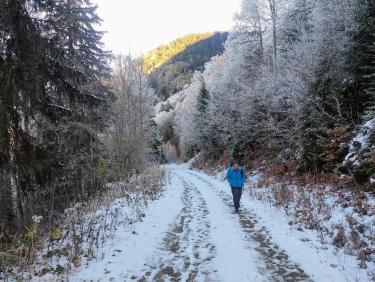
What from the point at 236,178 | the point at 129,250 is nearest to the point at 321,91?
the point at 236,178

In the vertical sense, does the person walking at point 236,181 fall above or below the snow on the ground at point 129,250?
above

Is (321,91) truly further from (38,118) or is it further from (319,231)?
(38,118)

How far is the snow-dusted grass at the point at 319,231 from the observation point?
19.2ft

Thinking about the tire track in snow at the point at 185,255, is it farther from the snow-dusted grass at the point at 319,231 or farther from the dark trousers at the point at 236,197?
the snow-dusted grass at the point at 319,231

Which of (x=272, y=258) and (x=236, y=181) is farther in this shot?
(x=236, y=181)

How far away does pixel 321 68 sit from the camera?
46.9 ft

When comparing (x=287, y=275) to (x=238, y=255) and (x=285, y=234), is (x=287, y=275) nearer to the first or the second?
(x=238, y=255)

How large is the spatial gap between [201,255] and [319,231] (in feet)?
10.0

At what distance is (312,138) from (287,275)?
9.32 meters

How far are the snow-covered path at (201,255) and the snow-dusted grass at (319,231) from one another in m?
0.06

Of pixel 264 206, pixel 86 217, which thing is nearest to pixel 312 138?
pixel 264 206

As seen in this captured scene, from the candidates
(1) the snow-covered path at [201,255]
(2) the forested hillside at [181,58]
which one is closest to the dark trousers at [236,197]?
(1) the snow-covered path at [201,255]

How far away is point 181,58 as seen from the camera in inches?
5881

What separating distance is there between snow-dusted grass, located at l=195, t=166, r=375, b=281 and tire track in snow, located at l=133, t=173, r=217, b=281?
1.60m
